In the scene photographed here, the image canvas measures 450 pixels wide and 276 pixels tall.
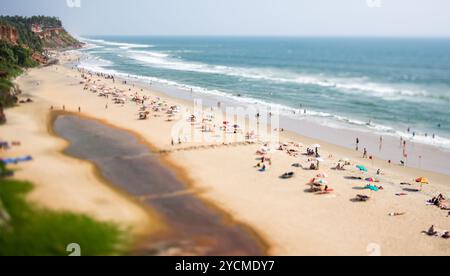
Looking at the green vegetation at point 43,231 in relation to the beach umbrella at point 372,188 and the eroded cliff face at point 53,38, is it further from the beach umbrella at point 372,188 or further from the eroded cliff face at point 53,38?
the eroded cliff face at point 53,38

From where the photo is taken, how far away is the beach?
21.0 m

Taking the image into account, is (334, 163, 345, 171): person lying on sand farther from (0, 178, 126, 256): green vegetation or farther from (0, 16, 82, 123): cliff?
(0, 16, 82, 123): cliff

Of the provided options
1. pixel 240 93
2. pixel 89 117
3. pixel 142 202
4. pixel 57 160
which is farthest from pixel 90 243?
pixel 240 93

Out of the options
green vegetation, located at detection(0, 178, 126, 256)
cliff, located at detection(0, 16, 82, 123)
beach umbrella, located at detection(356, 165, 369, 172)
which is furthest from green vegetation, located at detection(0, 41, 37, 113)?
beach umbrella, located at detection(356, 165, 369, 172)

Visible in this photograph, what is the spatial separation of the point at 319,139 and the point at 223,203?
21.1 meters

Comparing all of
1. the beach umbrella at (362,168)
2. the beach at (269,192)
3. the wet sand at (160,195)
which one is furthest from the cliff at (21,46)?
the beach umbrella at (362,168)

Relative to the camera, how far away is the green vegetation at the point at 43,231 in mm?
17609

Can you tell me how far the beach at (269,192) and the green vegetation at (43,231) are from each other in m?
0.69

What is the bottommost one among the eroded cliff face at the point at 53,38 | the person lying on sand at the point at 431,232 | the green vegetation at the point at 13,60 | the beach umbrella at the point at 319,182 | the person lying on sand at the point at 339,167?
the person lying on sand at the point at 431,232

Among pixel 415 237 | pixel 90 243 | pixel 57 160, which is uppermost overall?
pixel 57 160

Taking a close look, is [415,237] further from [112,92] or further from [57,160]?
[112,92]

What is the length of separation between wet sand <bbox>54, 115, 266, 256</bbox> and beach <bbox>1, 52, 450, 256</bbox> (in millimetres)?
755

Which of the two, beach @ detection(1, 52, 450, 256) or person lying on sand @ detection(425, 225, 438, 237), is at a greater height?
beach @ detection(1, 52, 450, 256)

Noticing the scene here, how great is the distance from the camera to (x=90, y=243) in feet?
61.0
